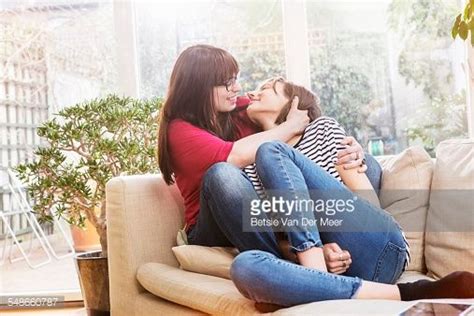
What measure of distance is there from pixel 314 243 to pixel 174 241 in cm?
76

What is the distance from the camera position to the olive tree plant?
2.96 meters

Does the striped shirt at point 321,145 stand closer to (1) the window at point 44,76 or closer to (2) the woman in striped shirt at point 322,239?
(2) the woman in striped shirt at point 322,239

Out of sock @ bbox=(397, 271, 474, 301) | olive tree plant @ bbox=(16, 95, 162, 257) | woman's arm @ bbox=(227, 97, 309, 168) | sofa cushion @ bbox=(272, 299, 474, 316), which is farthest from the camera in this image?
olive tree plant @ bbox=(16, 95, 162, 257)

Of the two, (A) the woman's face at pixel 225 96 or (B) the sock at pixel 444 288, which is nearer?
(B) the sock at pixel 444 288

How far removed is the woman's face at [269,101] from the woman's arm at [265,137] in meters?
0.06

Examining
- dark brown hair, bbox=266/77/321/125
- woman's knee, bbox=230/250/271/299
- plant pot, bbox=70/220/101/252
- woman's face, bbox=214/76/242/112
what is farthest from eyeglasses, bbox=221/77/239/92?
plant pot, bbox=70/220/101/252

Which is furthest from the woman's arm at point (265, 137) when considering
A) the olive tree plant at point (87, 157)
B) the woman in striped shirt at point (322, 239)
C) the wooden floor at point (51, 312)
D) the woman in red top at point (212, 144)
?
the wooden floor at point (51, 312)

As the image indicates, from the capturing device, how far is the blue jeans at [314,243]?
176cm

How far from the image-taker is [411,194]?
2.28 meters

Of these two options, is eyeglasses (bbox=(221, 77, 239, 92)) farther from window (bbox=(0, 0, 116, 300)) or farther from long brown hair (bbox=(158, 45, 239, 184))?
window (bbox=(0, 0, 116, 300))

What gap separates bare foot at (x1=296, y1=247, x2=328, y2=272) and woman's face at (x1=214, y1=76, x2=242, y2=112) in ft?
2.61

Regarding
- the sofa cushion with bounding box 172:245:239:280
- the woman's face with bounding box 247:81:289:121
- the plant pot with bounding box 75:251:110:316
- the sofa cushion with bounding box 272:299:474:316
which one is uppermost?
the woman's face with bounding box 247:81:289:121

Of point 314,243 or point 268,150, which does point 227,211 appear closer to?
point 268,150

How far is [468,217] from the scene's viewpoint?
2.13 meters
